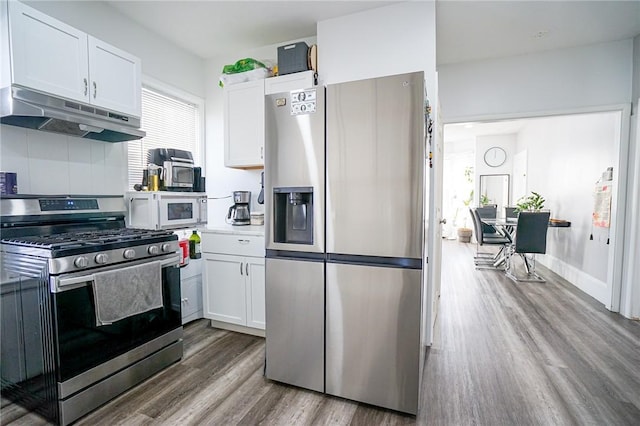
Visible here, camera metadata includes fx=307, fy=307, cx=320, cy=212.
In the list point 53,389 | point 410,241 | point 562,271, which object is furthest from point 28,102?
point 562,271

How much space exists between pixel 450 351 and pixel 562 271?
3.49 m

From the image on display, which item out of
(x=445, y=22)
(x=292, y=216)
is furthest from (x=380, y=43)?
(x=292, y=216)

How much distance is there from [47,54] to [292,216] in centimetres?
181

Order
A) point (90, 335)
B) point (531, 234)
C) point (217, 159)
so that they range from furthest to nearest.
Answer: point (531, 234), point (217, 159), point (90, 335)

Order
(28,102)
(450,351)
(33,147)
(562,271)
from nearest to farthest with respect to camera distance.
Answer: (28,102) → (33,147) → (450,351) → (562,271)

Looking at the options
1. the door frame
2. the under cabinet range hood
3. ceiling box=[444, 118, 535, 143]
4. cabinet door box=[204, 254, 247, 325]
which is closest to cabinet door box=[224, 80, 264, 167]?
the under cabinet range hood

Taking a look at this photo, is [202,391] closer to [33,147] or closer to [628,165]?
[33,147]

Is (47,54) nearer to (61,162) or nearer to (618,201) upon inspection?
(61,162)

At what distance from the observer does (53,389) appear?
1621 mm

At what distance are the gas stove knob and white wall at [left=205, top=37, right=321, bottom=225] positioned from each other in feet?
6.04

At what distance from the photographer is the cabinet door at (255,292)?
261 cm

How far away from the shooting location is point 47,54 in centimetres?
190

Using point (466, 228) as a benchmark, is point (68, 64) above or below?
above

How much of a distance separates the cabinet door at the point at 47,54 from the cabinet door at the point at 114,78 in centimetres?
6
